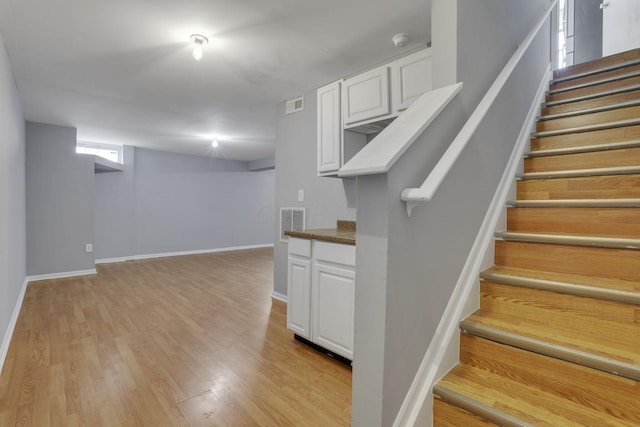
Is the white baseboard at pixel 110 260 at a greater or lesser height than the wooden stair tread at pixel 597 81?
lesser

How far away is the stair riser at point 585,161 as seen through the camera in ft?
5.60

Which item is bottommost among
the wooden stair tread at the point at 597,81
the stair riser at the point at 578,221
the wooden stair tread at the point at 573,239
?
the wooden stair tread at the point at 573,239

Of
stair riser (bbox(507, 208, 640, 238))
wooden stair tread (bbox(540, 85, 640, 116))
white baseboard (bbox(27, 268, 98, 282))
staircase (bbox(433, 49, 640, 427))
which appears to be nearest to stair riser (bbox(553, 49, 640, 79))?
wooden stair tread (bbox(540, 85, 640, 116))

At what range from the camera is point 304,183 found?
11.7 feet

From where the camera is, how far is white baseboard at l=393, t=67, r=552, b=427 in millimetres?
1179

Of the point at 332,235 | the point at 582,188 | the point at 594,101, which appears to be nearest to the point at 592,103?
the point at 594,101

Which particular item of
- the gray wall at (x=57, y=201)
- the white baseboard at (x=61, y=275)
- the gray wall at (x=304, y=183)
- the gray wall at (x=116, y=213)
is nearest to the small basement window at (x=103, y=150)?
the gray wall at (x=116, y=213)

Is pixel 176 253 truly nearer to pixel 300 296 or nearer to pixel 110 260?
pixel 110 260

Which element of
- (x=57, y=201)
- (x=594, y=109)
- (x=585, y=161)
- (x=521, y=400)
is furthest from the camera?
(x=57, y=201)

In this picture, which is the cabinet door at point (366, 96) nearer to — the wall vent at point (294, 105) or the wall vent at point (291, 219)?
the wall vent at point (294, 105)

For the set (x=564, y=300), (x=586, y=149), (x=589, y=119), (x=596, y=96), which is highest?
(x=596, y=96)

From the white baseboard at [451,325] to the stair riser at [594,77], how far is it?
140cm

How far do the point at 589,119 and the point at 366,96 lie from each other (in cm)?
156

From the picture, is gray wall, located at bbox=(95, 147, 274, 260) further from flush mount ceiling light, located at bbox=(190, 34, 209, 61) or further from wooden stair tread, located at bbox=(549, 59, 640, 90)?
wooden stair tread, located at bbox=(549, 59, 640, 90)
